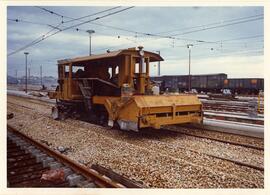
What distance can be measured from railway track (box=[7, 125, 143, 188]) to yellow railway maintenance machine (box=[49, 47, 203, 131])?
1994 mm

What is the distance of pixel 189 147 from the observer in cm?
589

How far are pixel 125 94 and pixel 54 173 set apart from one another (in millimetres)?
2895

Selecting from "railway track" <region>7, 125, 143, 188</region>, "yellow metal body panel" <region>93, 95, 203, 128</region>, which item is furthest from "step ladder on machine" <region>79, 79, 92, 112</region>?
"railway track" <region>7, 125, 143, 188</region>

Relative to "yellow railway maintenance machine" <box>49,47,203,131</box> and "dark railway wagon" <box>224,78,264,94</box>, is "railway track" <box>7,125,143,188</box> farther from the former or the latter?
"dark railway wagon" <box>224,78,264,94</box>

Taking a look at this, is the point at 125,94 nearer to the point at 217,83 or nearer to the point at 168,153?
the point at 168,153

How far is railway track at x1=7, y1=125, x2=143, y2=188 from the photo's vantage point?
3.88 meters

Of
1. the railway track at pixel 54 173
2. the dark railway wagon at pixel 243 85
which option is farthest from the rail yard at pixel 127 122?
the dark railway wagon at pixel 243 85

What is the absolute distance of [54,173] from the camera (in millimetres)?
4078

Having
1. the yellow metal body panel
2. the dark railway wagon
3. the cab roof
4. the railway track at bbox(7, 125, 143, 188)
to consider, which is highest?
the cab roof

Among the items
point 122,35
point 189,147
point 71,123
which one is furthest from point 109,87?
point 189,147

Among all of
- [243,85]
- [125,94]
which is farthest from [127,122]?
[243,85]

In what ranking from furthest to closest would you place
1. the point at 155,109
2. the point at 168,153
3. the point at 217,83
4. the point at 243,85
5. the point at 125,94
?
the point at 217,83
the point at 243,85
the point at 125,94
the point at 155,109
the point at 168,153

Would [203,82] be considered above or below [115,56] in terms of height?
below
